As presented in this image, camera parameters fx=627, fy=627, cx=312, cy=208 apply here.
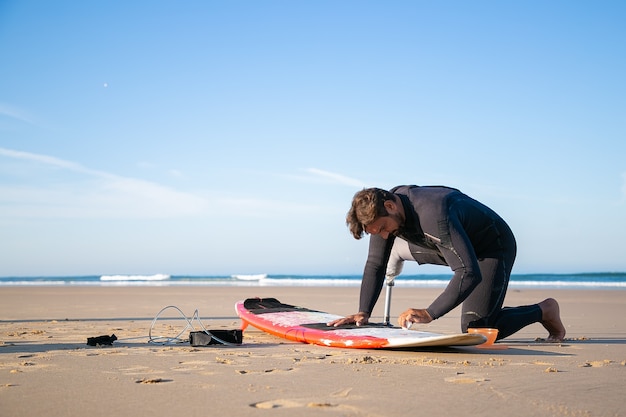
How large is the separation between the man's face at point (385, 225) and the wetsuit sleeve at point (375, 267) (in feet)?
1.67

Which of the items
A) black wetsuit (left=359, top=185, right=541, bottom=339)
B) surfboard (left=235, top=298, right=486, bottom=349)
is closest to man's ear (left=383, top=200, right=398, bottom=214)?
black wetsuit (left=359, top=185, right=541, bottom=339)

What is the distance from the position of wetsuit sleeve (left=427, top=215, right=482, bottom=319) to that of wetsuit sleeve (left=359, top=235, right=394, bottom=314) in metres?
0.69

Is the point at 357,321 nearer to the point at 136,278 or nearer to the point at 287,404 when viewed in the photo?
the point at 287,404

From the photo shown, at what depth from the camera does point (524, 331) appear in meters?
6.45

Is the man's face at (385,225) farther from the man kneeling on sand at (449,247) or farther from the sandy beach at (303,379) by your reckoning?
the sandy beach at (303,379)

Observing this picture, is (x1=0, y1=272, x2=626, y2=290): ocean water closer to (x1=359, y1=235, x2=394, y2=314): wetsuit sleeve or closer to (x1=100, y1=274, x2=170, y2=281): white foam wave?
(x1=100, y1=274, x2=170, y2=281): white foam wave

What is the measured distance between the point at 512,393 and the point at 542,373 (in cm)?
66

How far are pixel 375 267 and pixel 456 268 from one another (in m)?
0.81

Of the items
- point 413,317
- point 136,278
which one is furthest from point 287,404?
point 136,278

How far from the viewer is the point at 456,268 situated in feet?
13.2

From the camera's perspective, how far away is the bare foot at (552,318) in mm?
4898

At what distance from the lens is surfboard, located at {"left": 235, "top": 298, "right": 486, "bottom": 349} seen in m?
4.02

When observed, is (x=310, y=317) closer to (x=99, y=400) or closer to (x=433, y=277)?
(x=99, y=400)

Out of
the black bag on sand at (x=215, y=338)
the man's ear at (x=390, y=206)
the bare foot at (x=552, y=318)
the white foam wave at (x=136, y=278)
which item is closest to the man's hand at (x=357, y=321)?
the black bag on sand at (x=215, y=338)
